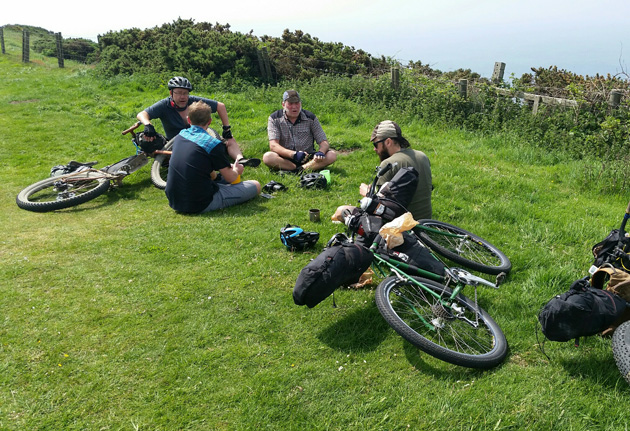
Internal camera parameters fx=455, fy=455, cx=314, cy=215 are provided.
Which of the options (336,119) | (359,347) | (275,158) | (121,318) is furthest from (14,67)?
(359,347)

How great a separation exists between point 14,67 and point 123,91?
32.0 feet

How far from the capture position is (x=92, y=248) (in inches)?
215

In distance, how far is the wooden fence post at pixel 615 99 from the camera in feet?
28.9

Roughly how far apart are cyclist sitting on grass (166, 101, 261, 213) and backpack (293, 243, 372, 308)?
2.99m

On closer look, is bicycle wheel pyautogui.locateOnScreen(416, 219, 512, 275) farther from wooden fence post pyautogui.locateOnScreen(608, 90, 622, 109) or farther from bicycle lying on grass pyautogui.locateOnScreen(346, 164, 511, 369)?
wooden fence post pyautogui.locateOnScreen(608, 90, 622, 109)

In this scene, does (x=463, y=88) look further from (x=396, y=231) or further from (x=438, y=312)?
(x=438, y=312)

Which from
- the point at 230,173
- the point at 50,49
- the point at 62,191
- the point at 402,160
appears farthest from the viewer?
the point at 50,49

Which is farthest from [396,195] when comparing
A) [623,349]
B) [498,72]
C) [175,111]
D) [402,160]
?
[498,72]

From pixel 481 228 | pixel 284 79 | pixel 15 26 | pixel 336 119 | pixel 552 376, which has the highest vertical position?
pixel 15 26

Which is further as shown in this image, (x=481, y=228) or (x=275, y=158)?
(x=275, y=158)

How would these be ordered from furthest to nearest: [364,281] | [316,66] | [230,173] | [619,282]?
[316,66]
[230,173]
[364,281]
[619,282]

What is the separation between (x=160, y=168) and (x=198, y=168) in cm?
209

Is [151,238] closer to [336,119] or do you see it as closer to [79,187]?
[79,187]

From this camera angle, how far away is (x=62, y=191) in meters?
7.24
